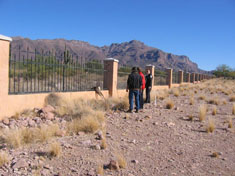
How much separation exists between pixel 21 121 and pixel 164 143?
14.7 ft

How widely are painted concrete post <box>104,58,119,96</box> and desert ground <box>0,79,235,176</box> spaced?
17.1 feet

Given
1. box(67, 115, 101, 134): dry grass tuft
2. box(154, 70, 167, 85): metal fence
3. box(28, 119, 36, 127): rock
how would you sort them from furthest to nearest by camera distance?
1. box(154, 70, 167, 85): metal fence
2. box(28, 119, 36, 127): rock
3. box(67, 115, 101, 134): dry grass tuft

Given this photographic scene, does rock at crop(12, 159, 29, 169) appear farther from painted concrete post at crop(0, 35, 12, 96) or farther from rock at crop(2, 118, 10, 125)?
painted concrete post at crop(0, 35, 12, 96)

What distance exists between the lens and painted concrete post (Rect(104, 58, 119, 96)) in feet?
46.2

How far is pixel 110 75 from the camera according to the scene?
46.4 ft

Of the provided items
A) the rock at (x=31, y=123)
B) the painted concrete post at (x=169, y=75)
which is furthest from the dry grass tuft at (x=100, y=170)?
the painted concrete post at (x=169, y=75)

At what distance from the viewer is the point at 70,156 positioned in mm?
5078

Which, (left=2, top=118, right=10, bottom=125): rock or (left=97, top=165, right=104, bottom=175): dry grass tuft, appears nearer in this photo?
(left=97, top=165, right=104, bottom=175): dry grass tuft

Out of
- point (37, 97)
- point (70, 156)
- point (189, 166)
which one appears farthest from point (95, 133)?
point (37, 97)

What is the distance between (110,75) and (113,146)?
28.3 feet

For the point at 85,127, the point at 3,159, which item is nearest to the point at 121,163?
the point at 3,159

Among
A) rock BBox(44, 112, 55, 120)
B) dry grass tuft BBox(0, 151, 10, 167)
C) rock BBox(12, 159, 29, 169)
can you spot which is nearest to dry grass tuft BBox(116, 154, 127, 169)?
rock BBox(12, 159, 29, 169)

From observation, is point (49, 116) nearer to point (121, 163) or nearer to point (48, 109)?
point (48, 109)

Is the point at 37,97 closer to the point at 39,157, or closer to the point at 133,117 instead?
the point at 133,117
